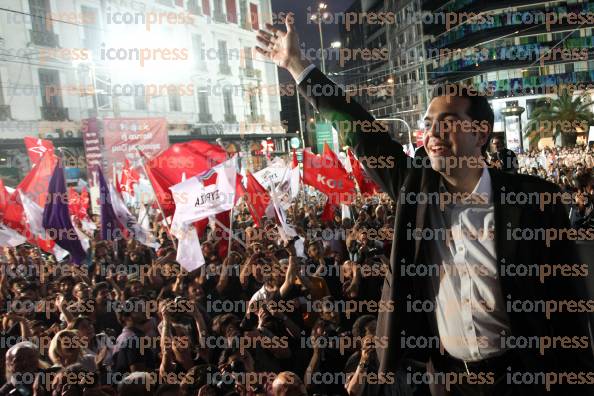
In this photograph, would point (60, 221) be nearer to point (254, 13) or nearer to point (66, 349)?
point (66, 349)

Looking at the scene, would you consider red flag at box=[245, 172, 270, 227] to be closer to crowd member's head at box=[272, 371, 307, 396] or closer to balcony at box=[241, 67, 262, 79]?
crowd member's head at box=[272, 371, 307, 396]

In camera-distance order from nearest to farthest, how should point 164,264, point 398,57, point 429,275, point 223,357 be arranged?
point 429,275 → point 223,357 → point 164,264 → point 398,57

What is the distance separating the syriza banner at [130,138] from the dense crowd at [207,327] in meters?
9.84

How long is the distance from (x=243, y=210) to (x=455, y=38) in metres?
55.3

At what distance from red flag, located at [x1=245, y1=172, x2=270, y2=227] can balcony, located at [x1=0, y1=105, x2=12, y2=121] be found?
17.2 metres

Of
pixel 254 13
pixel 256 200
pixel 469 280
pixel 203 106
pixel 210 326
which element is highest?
pixel 254 13

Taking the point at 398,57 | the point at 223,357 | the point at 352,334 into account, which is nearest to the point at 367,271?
the point at 352,334

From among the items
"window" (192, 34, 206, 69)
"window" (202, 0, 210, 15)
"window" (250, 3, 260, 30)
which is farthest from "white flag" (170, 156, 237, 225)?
"window" (250, 3, 260, 30)

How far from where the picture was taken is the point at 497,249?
2.00 m

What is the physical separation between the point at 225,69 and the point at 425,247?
36579mm

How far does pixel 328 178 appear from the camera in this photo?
11.9m

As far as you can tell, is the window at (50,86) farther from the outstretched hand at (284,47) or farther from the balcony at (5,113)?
the outstretched hand at (284,47)

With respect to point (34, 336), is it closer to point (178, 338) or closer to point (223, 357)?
point (178, 338)

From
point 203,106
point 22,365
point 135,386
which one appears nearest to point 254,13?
point 203,106
